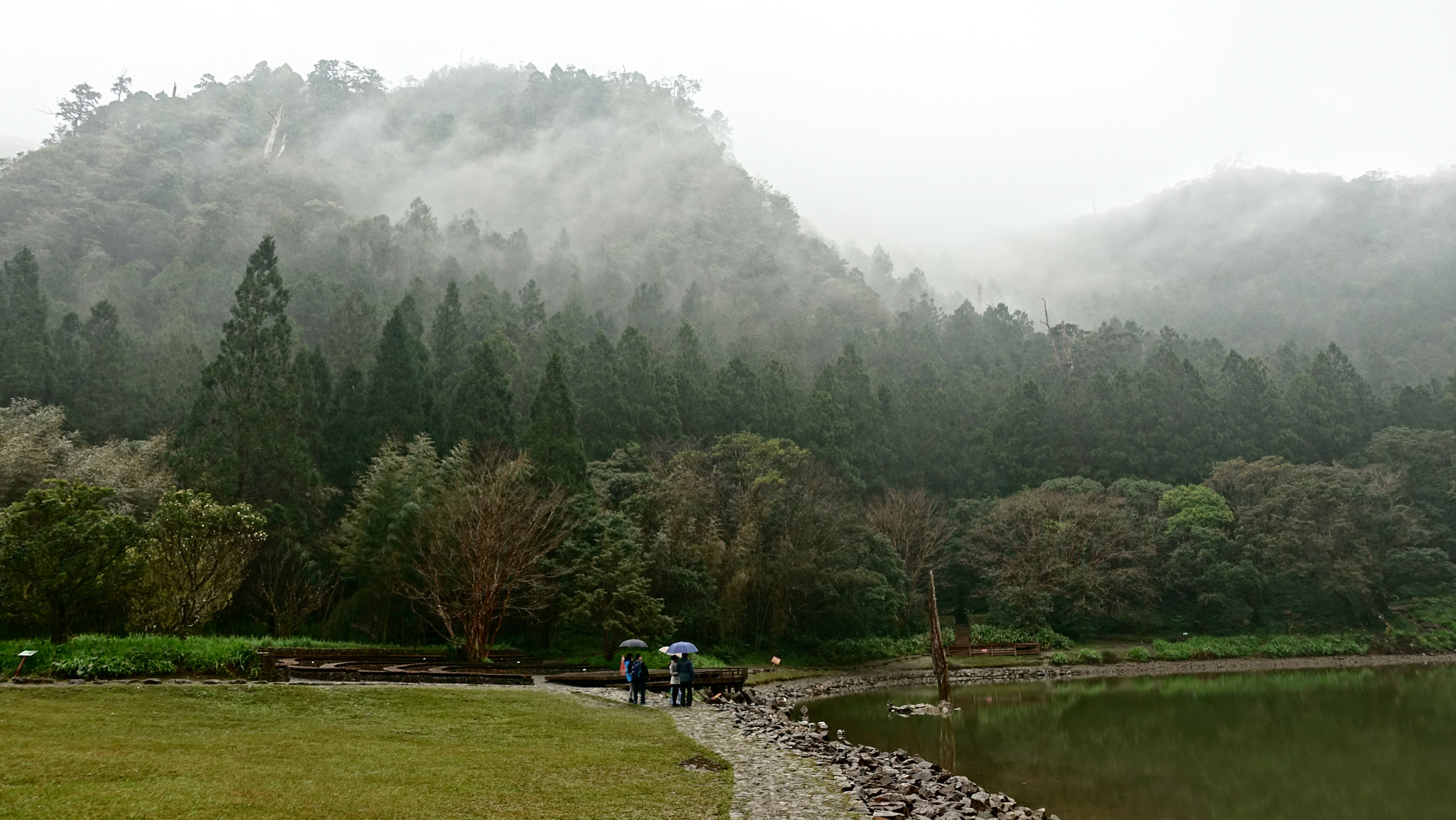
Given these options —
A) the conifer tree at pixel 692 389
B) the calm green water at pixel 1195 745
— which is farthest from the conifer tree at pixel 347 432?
the calm green water at pixel 1195 745

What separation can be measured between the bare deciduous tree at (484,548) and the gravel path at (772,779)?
426 inches

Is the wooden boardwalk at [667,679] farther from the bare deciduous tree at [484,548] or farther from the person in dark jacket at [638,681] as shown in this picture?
the bare deciduous tree at [484,548]

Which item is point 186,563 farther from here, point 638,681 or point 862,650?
point 862,650

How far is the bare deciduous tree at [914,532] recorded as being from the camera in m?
49.2

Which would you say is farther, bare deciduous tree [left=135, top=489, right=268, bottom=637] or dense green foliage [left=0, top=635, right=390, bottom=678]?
bare deciduous tree [left=135, top=489, right=268, bottom=637]

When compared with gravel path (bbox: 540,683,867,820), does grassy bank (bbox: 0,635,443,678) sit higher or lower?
higher

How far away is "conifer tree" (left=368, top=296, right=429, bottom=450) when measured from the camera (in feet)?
142

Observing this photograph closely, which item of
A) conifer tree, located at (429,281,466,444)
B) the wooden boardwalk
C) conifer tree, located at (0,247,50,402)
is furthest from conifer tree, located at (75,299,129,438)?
the wooden boardwalk

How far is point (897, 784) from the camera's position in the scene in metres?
12.8

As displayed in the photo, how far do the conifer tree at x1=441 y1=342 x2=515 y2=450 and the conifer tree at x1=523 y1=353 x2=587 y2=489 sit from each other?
286 cm

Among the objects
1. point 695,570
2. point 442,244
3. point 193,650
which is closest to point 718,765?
point 193,650

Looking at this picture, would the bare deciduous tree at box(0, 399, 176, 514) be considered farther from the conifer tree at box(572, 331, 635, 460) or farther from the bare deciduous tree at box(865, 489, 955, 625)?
the bare deciduous tree at box(865, 489, 955, 625)

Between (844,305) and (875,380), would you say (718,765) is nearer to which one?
(875,380)

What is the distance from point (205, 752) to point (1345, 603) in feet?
189
